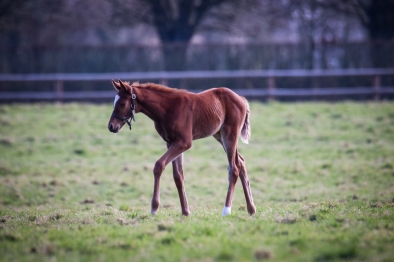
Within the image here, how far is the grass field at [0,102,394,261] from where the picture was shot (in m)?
5.08

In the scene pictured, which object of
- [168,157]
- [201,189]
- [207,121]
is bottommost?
[201,189]

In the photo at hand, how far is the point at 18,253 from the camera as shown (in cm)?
504

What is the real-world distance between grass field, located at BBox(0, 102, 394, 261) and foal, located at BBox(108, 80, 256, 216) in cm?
54

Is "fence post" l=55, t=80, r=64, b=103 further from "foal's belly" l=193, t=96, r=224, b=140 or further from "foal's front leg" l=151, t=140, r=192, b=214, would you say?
"foal's front leg" l=151, t=140, r=192, b=214

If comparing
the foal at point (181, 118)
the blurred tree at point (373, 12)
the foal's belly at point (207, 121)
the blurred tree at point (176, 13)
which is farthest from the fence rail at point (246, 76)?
the foal's belly at point (207, 121)

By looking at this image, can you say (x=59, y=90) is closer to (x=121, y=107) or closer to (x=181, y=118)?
(x=121, y=107)

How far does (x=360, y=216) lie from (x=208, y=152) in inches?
333

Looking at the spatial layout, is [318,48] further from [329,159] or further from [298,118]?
[329,159]

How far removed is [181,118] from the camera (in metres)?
7.01

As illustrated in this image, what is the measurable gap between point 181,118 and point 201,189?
5222 mm

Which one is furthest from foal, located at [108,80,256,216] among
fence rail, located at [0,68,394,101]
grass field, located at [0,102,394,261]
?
fence rail, located at [0,68,394,101]

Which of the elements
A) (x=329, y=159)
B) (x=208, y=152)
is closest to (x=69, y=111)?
(x=208, y=152)

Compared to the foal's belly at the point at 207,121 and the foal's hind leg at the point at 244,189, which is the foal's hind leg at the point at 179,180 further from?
the foal's hind leg at the point at 244,189

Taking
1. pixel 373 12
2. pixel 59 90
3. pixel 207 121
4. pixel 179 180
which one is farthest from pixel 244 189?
pixel 373 12
